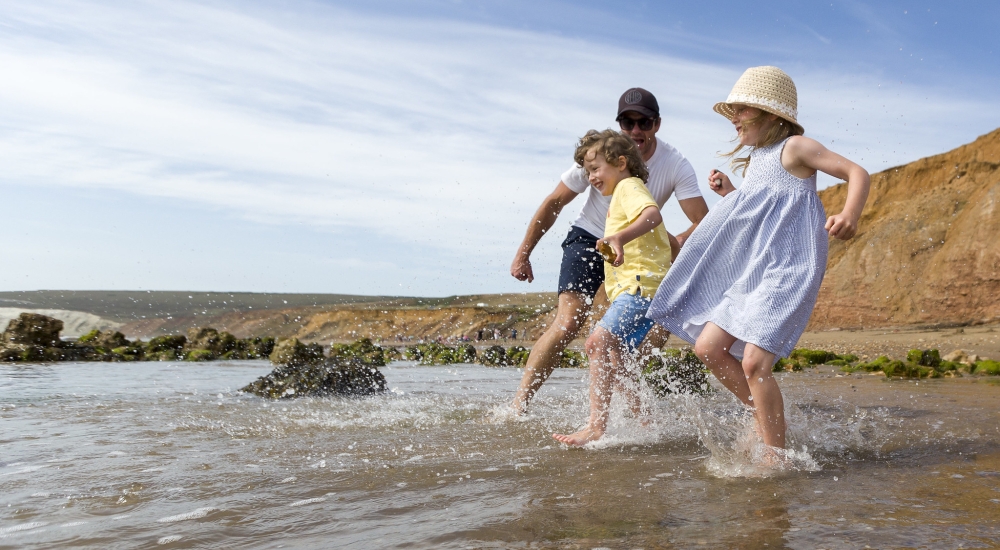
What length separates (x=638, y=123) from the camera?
4.45 metres

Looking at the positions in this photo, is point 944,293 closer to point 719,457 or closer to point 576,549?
point 719,457

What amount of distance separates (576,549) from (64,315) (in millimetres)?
35206

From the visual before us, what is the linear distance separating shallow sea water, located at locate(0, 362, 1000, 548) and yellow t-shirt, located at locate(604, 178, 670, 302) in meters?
0.75

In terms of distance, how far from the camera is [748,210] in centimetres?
342

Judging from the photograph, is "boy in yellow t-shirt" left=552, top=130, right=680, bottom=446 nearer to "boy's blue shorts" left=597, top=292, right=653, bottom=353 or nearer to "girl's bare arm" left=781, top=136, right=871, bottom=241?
"boy's blue shorts" left=597, top=292, right=653, bottom=353

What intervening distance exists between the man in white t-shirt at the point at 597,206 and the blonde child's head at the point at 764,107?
88cm

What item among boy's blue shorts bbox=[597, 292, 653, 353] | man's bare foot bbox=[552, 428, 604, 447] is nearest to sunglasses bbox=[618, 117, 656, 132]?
boy's blue shorts bbox=[597, 292, 653, 353]

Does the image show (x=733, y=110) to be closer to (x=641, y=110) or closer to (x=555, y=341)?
(x=641, y=110)

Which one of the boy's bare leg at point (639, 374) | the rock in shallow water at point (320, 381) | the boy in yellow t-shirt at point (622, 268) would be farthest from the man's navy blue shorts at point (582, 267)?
the rock in shallow water at point (320, 381)

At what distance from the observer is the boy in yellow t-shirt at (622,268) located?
3.82 metres

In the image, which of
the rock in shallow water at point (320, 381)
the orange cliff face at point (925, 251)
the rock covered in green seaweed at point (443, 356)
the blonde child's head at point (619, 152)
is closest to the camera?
the blonde child's head at point (619, 152)

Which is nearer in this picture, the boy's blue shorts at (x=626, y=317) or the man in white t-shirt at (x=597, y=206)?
the boy's blue shorts at (x=626, y=317)

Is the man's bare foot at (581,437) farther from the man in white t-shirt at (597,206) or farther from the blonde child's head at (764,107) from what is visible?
the blonde child's head at (764,107)

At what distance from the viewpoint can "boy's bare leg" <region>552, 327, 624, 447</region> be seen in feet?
12.8
